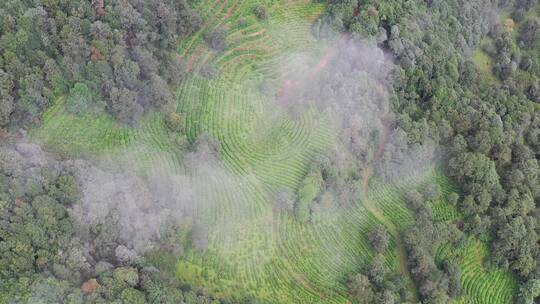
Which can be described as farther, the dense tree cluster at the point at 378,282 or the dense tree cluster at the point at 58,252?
the dense tree cluster at the point at 378,282

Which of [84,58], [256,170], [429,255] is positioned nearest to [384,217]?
[429,255]

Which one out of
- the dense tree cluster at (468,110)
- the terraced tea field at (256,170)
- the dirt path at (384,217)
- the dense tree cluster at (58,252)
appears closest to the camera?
the dense tree cluster at (58,252)

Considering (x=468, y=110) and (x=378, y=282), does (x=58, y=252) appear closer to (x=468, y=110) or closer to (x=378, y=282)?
(x=378, y=282)

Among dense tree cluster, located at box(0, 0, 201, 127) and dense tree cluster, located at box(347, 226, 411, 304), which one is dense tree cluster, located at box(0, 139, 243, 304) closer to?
dense tree cluster, located at box(0, 0, 201, 127)

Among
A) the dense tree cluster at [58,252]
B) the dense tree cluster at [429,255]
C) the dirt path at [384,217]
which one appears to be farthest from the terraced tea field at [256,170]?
the dense tree cluster at [58,252]

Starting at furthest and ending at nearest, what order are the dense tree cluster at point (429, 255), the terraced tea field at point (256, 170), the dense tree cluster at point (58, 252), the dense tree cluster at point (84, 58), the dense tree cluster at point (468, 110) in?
the dense tree cluster at point (468, 110), the dense tree cluster at point (429, 255), the terraced tea field at point (256, 170), the dense tree cluster at point (84, 58), the dense tree cluster at point (58, 252)

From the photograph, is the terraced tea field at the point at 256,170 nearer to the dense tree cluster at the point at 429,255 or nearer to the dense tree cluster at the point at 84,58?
the dense tree cluster at the point at 429,255
